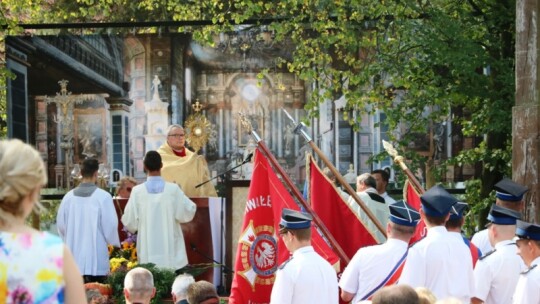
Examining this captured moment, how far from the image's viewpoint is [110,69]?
61.7ft

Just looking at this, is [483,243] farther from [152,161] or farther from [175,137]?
[175,137]

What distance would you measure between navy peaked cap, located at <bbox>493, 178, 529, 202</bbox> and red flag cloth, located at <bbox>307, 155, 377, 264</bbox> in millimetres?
1947

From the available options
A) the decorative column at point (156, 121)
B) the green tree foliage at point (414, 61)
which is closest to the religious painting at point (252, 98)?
the green tree foliage at point (414, 61)

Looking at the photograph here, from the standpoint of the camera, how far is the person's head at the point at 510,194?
984 cm

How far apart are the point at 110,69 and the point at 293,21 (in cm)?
324

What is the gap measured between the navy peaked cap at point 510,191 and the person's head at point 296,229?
8.68 feet

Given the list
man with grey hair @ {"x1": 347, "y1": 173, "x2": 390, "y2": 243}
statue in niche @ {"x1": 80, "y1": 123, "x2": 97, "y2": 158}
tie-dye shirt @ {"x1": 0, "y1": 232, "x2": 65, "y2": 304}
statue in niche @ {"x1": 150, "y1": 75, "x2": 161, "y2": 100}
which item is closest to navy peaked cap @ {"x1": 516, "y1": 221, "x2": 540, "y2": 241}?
tie-dye shirt @ {"x1": 0, "y1": 232, "x2": 65, "y2": 304}

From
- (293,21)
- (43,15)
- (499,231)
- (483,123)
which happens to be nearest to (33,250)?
(499,231)

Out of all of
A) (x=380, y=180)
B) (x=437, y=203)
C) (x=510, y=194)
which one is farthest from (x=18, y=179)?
(x=380, y=180)

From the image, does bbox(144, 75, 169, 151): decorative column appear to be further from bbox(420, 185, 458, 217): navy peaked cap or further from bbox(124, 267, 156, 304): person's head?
bbox(124, 267, 156, 304): person's head

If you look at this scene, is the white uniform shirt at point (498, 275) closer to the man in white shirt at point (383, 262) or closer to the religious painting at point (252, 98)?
the man in white shirt at point (383, 262)

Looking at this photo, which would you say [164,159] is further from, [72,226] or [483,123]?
[483,123]

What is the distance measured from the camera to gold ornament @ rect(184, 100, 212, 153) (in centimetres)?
1861

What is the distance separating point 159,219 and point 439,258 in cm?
503
